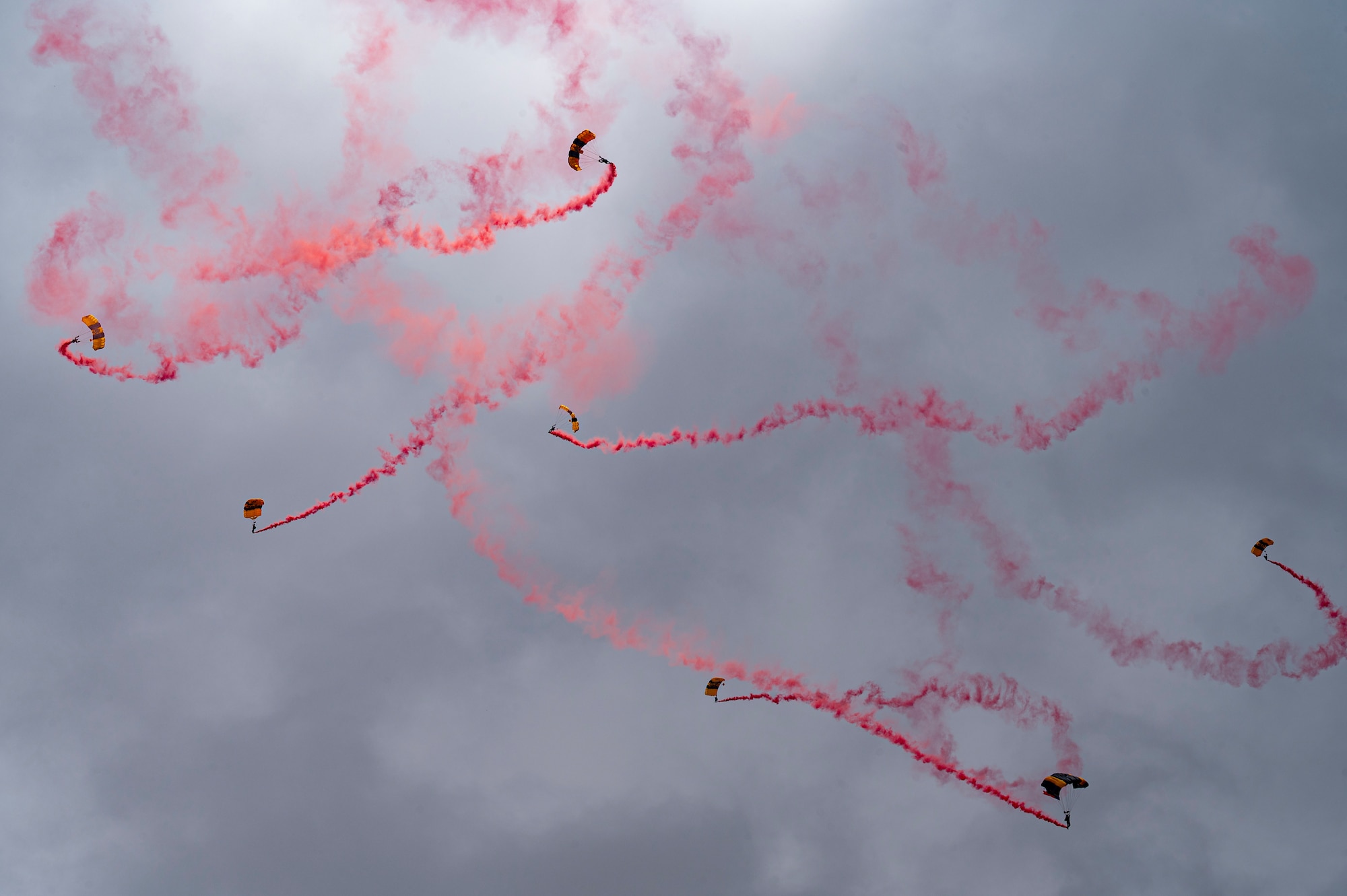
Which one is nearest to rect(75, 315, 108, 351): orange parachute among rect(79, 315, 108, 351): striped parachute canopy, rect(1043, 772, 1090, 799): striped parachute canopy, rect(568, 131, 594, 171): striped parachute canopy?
rect(79, 315, 108, 351): striped parachute canopy

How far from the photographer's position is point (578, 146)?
5528 centimetres

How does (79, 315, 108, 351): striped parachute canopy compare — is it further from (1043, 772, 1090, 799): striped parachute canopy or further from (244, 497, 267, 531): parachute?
(1043, 772, 1090, 799): striped parachute canopy

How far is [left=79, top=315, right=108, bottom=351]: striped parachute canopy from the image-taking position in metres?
58.1

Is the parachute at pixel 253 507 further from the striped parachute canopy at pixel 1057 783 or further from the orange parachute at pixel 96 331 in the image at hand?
the striped parachute canopy at pixel 1057 783

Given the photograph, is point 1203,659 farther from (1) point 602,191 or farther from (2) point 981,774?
(1) point 602,191

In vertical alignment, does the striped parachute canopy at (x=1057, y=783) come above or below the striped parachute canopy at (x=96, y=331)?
below

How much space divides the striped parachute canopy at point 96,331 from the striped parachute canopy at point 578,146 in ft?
69.4

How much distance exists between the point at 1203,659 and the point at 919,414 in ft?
64.0

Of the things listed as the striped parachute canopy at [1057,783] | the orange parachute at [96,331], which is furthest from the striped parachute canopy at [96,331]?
the striped parachute canopy at [1057,783]

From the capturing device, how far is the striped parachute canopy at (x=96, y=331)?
2287 inches

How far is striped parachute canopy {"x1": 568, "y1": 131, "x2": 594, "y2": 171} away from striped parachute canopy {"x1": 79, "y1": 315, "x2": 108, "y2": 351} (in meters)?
21.1

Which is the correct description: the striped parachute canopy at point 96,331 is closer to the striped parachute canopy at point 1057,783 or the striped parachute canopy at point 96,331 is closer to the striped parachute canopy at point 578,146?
the striped parachute canopy at point 578,146

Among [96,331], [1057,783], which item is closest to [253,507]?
[96,331]

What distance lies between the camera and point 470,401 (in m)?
62.4
